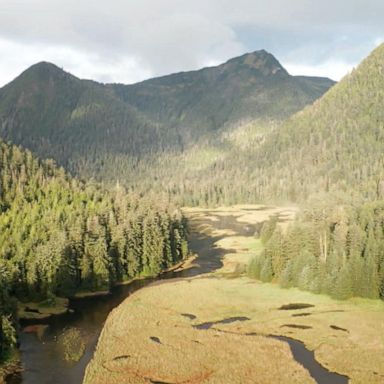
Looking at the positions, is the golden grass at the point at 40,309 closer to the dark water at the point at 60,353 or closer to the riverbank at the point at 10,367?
the dark water at the point at 60,353

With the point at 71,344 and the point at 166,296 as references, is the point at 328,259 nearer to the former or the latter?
the point at 166,296

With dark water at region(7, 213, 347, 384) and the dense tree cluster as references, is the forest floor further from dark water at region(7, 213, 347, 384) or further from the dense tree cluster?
the dense tree cluster

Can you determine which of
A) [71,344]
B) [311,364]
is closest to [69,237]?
[71,344]

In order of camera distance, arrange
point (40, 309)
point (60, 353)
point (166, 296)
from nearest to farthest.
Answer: point (60, 353) → point (40, 309) → point (166, 296)

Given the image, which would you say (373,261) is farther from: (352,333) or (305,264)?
(352,333)

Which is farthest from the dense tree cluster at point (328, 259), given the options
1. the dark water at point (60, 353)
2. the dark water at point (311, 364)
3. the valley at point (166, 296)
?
the dark water at point (60, 353)
